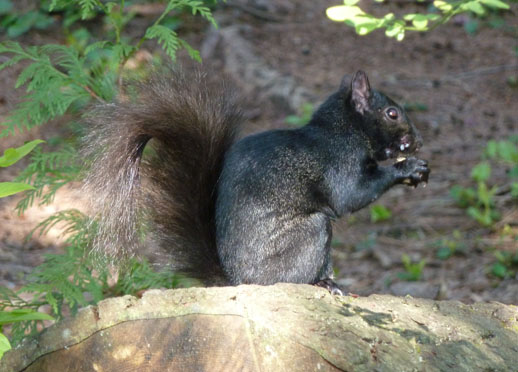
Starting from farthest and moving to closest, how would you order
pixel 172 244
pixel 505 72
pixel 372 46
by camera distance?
pixel 372 46 < pixel 505 72 < pixel 172 244

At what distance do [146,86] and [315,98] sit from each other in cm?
340

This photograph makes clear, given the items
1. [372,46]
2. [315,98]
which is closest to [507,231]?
[315,98]

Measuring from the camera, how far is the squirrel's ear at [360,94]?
113 inches

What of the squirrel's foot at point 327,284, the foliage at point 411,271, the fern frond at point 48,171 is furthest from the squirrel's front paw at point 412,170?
the fern frond at point 48,171

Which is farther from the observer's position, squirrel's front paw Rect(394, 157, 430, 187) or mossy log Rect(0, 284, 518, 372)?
squirrel's front paw Rect(394, 157, 430, 187)

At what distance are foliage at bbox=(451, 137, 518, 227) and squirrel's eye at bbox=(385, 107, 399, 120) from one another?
4.40ft

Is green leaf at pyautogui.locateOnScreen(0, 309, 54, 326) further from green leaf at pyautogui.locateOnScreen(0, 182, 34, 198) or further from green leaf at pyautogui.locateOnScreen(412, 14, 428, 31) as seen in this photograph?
green leaf at pyautogui.locateOnScreen(412, 14, 428, 31)

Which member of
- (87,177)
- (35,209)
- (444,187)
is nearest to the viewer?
(87,177)

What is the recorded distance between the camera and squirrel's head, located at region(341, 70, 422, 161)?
287cm

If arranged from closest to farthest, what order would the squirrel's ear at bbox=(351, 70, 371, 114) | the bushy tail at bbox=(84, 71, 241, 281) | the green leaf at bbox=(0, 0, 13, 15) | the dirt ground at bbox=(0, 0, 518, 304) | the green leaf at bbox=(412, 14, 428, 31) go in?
the bushy tail at bbox=(84, 71, 241, 281)
the green leaf at bbox=(412, 14, 428, 31)
the squirrel's ear at bbox=(351, 70, 371, 114)
the dirt ground at bbox=(0, 0, 518, 304)
the green leaf at bbox=(0, 0, 13, 15)

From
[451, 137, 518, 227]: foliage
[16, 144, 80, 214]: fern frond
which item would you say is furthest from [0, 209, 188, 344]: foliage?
[451, 137, 518, 227]: foliage

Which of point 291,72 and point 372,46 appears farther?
point 372,46

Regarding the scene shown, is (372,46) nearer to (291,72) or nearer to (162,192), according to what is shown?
(291,72)

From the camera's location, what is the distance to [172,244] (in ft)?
7.82
